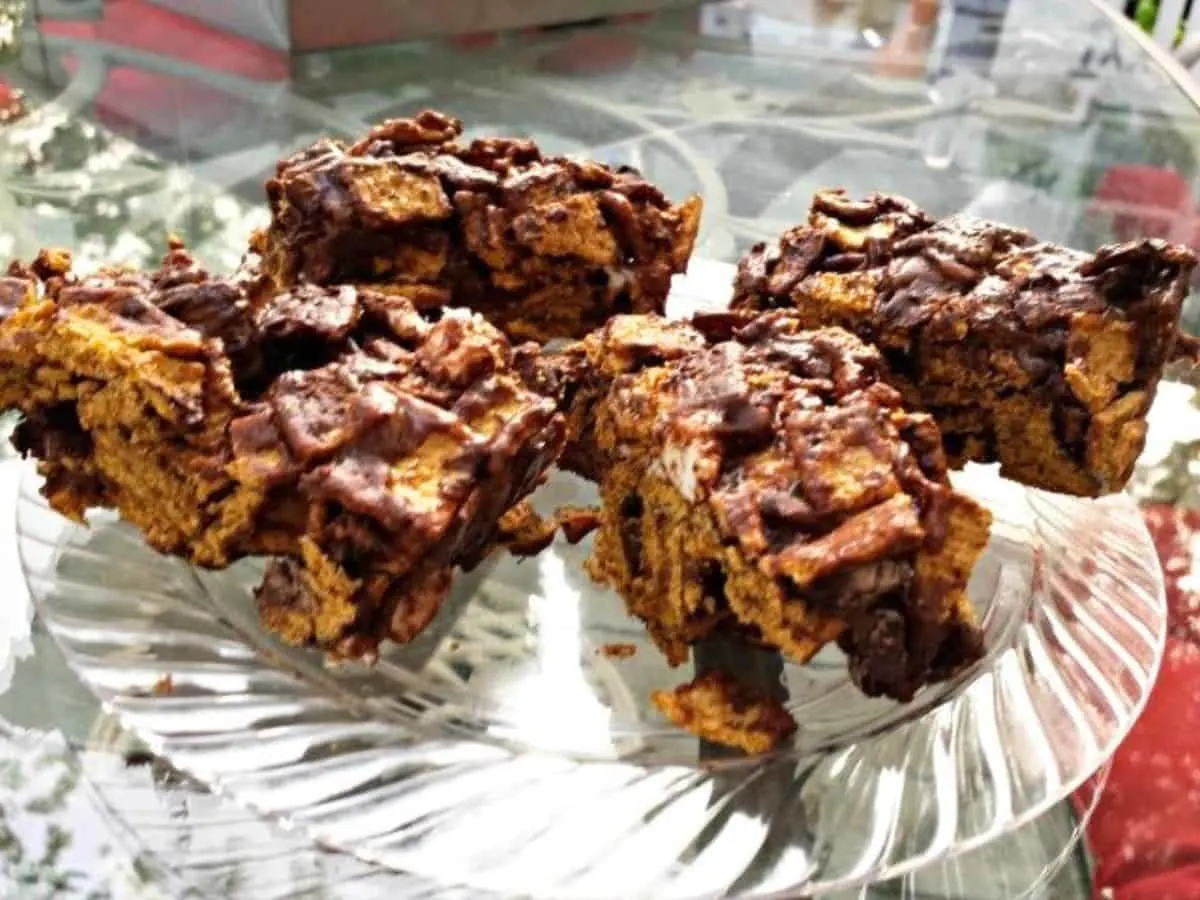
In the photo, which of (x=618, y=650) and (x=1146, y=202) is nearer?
(x=618, y=650)

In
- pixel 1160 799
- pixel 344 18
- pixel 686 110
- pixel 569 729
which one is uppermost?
pixel 344 18

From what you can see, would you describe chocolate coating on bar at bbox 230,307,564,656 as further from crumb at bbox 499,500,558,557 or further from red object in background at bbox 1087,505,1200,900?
red object in background at bbox 1087,505,1200,900

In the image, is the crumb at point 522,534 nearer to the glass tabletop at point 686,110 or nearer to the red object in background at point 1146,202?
the glass tabletop at point 686,110

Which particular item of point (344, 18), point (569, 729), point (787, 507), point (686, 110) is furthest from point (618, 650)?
point (344, 18)

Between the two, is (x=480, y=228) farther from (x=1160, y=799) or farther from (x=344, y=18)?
(x=344, y=18)

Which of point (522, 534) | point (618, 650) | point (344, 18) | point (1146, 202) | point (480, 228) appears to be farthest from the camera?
point (344, 18)

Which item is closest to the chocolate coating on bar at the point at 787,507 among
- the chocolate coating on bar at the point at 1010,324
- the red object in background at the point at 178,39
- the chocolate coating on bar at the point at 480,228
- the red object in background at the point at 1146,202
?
the chocolate coating on bar at the point at 1010,324

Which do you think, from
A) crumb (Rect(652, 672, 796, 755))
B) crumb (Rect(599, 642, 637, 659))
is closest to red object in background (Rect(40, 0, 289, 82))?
crumb (Rect(599, 642, 637, 659))
